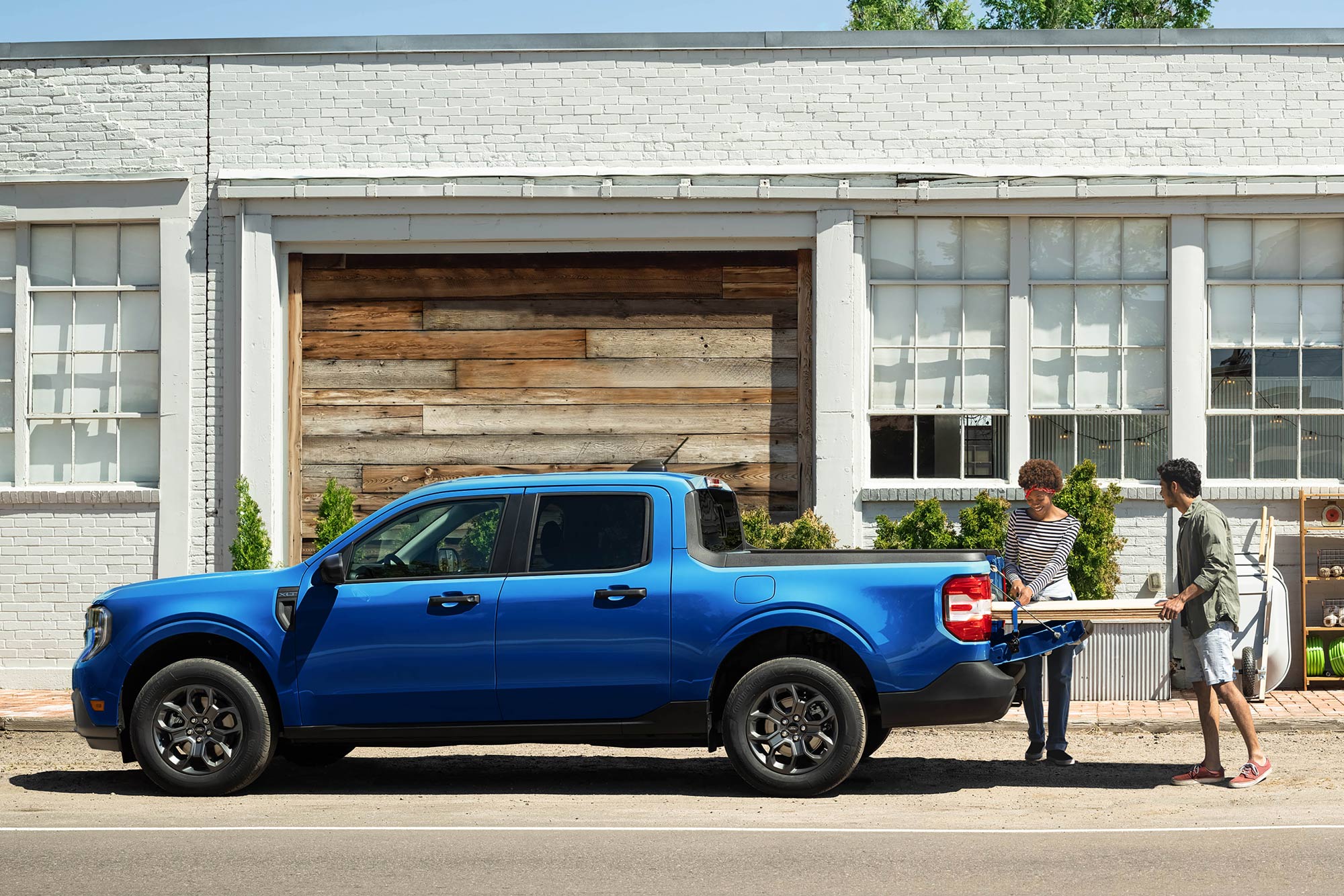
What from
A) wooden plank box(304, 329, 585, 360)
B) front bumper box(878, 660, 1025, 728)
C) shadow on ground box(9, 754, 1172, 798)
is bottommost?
shadow on ground box(9, 754, 1172, 798)

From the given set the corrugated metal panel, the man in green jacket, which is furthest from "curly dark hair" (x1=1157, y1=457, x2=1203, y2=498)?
the corrugated metal panel

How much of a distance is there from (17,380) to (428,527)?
6.67 m

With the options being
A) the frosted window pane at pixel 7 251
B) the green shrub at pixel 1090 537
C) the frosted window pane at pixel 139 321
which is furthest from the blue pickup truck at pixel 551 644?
the frosted window pane at pixel 7 251

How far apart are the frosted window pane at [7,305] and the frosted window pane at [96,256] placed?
62 centimetres

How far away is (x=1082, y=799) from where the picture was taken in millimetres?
7773

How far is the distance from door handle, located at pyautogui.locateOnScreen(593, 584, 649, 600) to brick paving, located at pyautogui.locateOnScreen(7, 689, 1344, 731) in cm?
379

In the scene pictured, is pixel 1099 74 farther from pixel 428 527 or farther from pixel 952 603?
pixel 428 527

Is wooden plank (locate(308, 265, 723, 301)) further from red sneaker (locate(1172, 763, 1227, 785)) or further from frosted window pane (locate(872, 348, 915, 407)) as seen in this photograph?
red sneaker (locate(1172, 763, 1227, 785))

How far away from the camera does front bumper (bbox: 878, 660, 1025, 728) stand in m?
7.59

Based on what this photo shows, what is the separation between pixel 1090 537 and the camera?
452 inches

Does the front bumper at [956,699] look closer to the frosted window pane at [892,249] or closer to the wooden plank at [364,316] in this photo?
the frosted window pane at [892,249]

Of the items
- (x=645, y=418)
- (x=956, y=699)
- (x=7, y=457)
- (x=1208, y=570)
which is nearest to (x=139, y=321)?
(x=7, y=457)

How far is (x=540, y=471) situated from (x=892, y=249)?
3640 mm

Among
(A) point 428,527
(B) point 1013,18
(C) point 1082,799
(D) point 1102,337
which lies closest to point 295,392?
(A) point 428,527
